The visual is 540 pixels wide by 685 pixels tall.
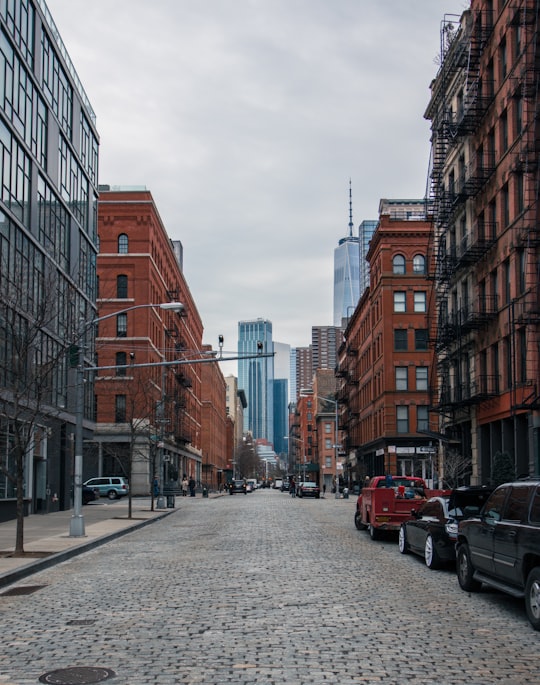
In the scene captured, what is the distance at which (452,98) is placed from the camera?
41.6 metres

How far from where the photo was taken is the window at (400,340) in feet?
212

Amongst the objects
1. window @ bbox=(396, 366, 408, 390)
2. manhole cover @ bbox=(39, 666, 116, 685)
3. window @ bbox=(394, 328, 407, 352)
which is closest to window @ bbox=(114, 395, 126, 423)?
window @ bbox=(396, 366, 408, 390)

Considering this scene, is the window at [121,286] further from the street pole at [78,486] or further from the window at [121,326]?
the street pole at [78,486]

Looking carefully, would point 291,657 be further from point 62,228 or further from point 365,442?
point 365,442

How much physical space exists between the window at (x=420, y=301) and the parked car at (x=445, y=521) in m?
48.9

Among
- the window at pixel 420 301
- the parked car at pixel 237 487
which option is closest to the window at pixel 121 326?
the window at pixel 420 301

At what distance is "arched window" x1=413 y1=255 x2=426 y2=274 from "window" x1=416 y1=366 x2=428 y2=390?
7.43 m

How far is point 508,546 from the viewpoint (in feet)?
35.9

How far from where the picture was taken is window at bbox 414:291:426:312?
6506 centimetres

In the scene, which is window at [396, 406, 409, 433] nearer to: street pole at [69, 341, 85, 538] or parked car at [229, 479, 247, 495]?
parked car at [229, 479, 247, 495]

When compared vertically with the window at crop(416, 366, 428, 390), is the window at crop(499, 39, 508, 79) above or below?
above

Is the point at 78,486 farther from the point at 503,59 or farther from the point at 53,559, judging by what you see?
the point at 503,59

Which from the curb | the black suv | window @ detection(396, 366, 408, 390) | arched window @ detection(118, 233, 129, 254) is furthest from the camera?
arched window @ detection(118, 233, 129, 254)

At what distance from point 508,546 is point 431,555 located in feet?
17.3
